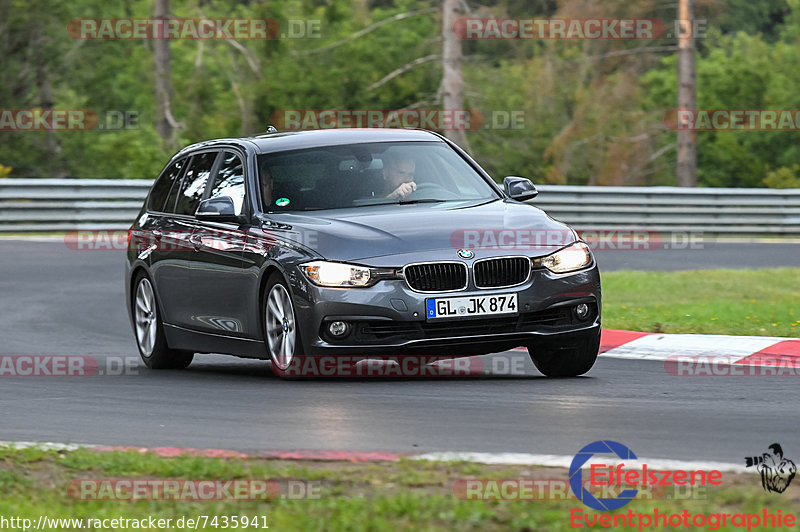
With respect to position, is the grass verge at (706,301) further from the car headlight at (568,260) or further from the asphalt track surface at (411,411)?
the car headlight at (568,260)

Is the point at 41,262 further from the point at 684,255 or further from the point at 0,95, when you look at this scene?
the point at 0,95

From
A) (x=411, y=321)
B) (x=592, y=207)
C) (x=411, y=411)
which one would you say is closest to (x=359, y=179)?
(x=411, y=321)

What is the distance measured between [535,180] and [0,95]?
17.2 m

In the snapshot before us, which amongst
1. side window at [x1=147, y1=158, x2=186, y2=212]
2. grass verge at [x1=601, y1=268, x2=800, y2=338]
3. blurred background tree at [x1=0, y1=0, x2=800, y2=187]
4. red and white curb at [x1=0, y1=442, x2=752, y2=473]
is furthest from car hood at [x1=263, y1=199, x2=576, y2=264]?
blurred background tree at [x1=0, y1=0, x2=800, y2=187]

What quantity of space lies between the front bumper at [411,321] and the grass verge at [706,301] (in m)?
3.45

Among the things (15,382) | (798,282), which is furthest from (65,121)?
(15,382)

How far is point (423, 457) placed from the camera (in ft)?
21.4

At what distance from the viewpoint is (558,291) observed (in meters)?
9.41

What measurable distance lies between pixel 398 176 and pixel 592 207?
17.7 meters

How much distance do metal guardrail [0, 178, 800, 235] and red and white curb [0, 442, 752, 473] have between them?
19.2m

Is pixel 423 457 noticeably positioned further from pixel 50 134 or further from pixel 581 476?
pixel 50 134

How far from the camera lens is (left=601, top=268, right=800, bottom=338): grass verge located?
1291cm

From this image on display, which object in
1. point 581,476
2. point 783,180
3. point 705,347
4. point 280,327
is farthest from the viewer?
point 783,180

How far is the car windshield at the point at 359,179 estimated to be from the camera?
1030cm
